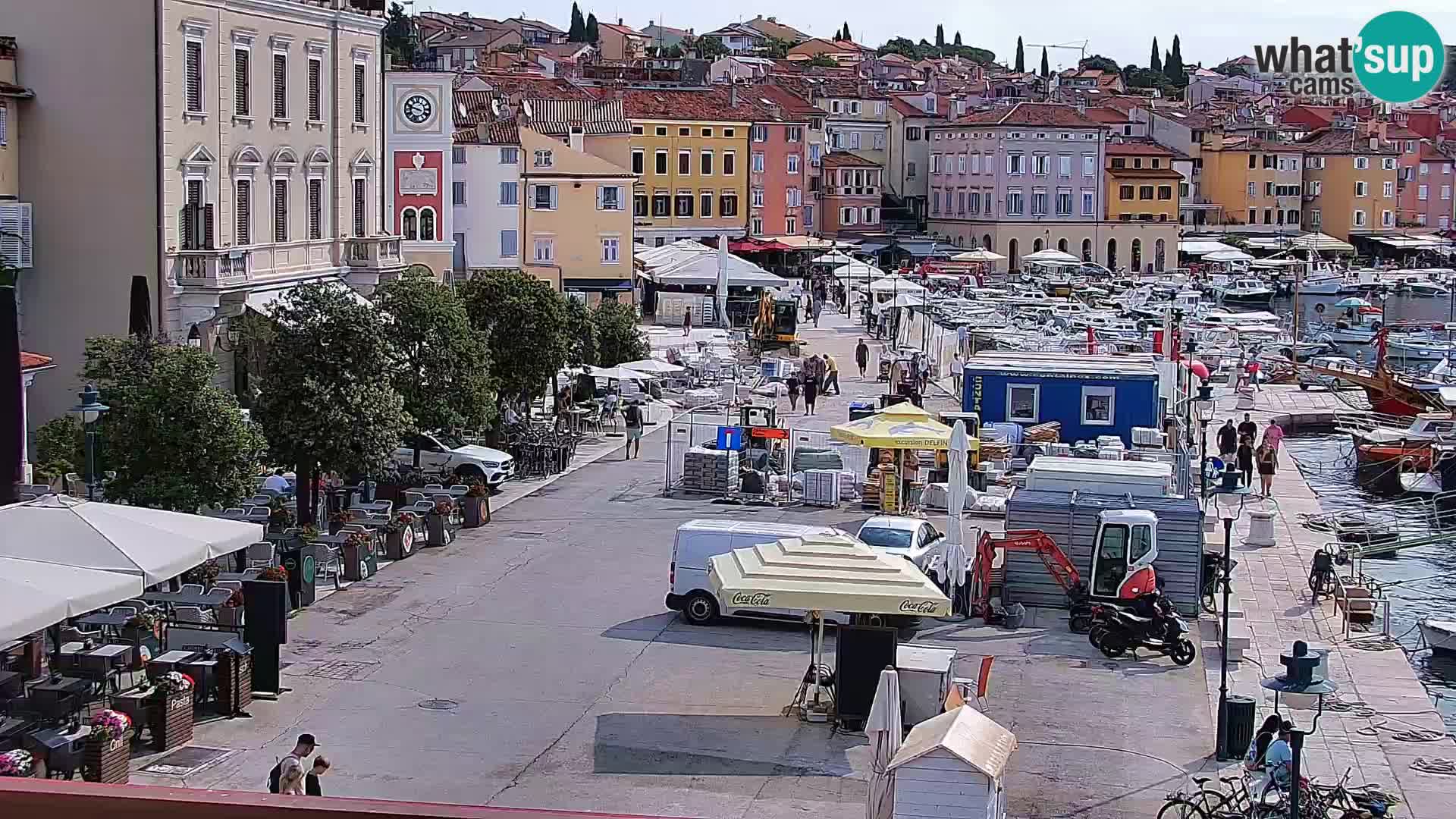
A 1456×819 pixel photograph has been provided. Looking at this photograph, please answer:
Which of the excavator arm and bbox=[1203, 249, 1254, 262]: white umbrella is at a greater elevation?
bbox=[1203, 249, 1254, 262]: white umbrella

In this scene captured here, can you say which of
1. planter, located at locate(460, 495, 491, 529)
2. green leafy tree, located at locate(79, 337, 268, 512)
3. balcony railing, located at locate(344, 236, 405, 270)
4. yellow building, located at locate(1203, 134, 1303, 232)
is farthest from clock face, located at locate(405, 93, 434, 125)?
yellow building, located at locate(1203, 134, 1303, 232)

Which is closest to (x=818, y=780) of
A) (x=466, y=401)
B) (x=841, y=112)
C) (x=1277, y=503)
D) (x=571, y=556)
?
(x=571, y=556)

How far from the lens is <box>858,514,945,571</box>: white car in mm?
22125

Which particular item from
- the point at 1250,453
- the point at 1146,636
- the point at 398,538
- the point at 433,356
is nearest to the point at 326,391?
the point at 398,538

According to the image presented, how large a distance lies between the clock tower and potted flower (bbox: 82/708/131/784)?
34526 millimetres

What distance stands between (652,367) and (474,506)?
15.4 m

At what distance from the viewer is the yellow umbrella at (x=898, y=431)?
28.2 metres

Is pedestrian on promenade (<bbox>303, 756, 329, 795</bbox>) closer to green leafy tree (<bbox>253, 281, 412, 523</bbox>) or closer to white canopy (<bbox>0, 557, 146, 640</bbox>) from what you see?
white canopy (<bbox>0, 557, 146, 640</bbox>)

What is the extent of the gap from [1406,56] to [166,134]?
3988 cm

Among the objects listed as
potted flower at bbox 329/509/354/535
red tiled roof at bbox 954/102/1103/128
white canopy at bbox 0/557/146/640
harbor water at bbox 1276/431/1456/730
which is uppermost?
red tiled roof at bbox 954/102/1103/128

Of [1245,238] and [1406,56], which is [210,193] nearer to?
[1406,56]

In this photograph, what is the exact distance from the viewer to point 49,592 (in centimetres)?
1415

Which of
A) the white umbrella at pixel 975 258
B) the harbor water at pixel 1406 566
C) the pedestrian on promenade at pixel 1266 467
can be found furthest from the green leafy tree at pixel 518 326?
the white umbrella at pixel 975 258

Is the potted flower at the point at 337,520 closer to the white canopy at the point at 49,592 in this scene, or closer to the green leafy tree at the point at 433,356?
the green leafy tree at the point at 433,356
